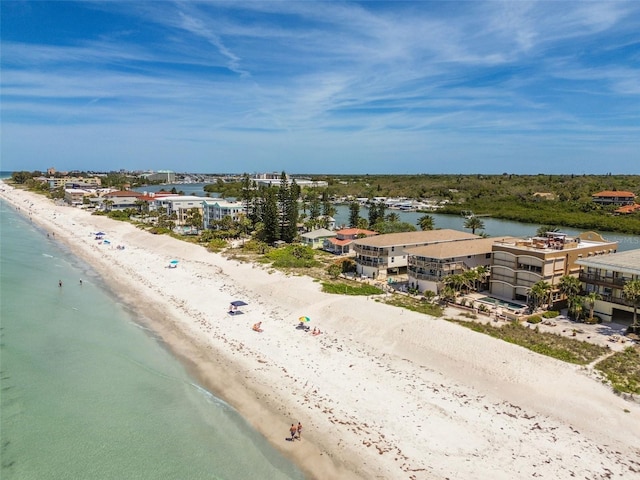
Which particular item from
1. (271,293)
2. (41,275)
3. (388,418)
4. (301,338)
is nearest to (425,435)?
(388,418)

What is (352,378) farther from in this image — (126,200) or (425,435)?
(126,200)

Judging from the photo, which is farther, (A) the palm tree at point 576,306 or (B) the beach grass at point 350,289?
(B) the beach grass at point 350,289

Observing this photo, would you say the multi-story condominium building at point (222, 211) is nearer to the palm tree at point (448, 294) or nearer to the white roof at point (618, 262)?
the palm tree at point (448, 294)

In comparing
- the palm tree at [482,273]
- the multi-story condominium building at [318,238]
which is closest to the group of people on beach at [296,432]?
the palm tree at [482,273]

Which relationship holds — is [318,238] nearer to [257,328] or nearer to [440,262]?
[440,262]

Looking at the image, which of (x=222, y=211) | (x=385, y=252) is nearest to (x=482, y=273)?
(x=385, y=252)

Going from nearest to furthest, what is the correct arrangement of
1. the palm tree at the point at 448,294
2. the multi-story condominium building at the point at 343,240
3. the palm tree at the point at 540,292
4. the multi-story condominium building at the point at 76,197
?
the palm tree at the point at 540,292
the palm tree at the point at 448,294
the multi-story condominium building at the point at 343,240
the multi-story condominium building at the point at 76,197
